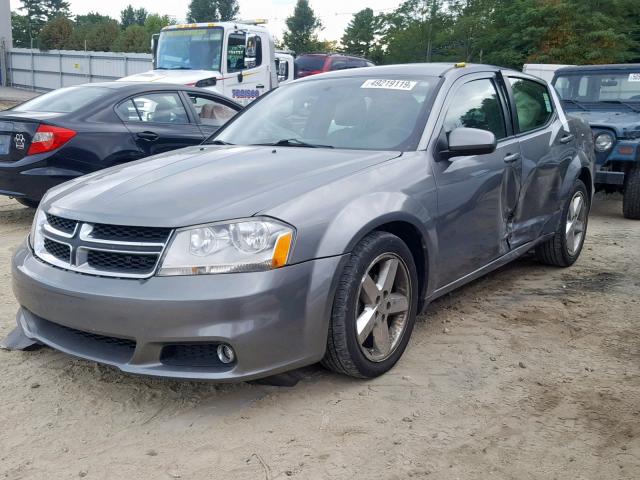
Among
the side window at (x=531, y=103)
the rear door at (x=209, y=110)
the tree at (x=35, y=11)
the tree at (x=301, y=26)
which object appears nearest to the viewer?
the side window at (x=531, y=103)

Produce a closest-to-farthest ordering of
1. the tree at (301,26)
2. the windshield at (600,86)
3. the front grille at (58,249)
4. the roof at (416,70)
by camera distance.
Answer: the front grille at (58,249) → the roof at (416,70) → the windshield at (600,86) → the tree at (301,26)

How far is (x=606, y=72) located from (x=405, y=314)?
261 inches

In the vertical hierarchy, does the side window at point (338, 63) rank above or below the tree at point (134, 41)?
below

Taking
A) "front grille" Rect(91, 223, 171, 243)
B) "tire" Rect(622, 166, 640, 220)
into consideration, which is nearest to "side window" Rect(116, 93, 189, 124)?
"front grille" Rect(91, 223, 171, 243)

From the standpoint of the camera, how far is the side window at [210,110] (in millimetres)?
7402

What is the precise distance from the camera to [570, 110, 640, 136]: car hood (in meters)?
7.76

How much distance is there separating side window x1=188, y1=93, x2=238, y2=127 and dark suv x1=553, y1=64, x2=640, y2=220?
411 cm

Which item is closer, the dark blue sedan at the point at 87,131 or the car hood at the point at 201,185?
the car hood at the point at 201,185

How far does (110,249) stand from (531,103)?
3344mm

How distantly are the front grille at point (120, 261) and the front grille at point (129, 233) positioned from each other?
67mm

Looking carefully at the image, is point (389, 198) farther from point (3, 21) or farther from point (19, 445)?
point (3, 21)

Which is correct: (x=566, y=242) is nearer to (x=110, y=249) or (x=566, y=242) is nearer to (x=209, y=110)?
(x=110, y=249)

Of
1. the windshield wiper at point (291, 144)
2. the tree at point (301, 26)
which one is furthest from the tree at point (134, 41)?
the windshield wiper at point (291, 144)

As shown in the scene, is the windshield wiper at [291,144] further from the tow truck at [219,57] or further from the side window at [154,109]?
the tow truck at [219,57]
